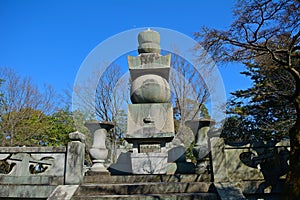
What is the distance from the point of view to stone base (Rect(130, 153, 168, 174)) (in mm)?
7133

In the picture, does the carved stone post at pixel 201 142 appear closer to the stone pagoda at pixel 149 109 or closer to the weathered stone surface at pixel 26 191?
the stone pagoda at pixel 149 109

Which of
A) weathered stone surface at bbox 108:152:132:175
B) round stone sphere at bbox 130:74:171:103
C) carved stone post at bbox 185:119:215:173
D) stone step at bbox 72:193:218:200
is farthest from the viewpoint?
round stone sphere at bbox 130:74:171:103

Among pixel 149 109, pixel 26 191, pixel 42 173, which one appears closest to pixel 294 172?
pixel 149 109

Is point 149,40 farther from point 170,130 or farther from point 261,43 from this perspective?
point 261,43

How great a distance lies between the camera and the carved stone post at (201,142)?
639cm

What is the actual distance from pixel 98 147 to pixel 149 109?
2.31 metres

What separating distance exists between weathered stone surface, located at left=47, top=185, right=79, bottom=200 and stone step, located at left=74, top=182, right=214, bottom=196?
16 centimetres

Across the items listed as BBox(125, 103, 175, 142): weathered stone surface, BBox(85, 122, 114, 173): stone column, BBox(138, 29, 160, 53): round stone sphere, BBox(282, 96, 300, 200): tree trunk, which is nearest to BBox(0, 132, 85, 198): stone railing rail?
BBox(85, 122, 114, 173): stone column

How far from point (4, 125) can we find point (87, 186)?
12.0 m

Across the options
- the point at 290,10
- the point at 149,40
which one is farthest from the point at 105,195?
the point at 149,40

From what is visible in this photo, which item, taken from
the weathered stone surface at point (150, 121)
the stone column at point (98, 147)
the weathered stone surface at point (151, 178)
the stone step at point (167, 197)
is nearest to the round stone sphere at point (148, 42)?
the weathered stone surface at point (150, 121)

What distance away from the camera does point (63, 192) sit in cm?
491

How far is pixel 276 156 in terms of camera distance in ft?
16.9

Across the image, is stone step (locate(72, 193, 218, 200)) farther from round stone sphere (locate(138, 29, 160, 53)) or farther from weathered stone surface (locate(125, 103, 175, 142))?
round stone sphere (locate(138, 29, 160, 53))
